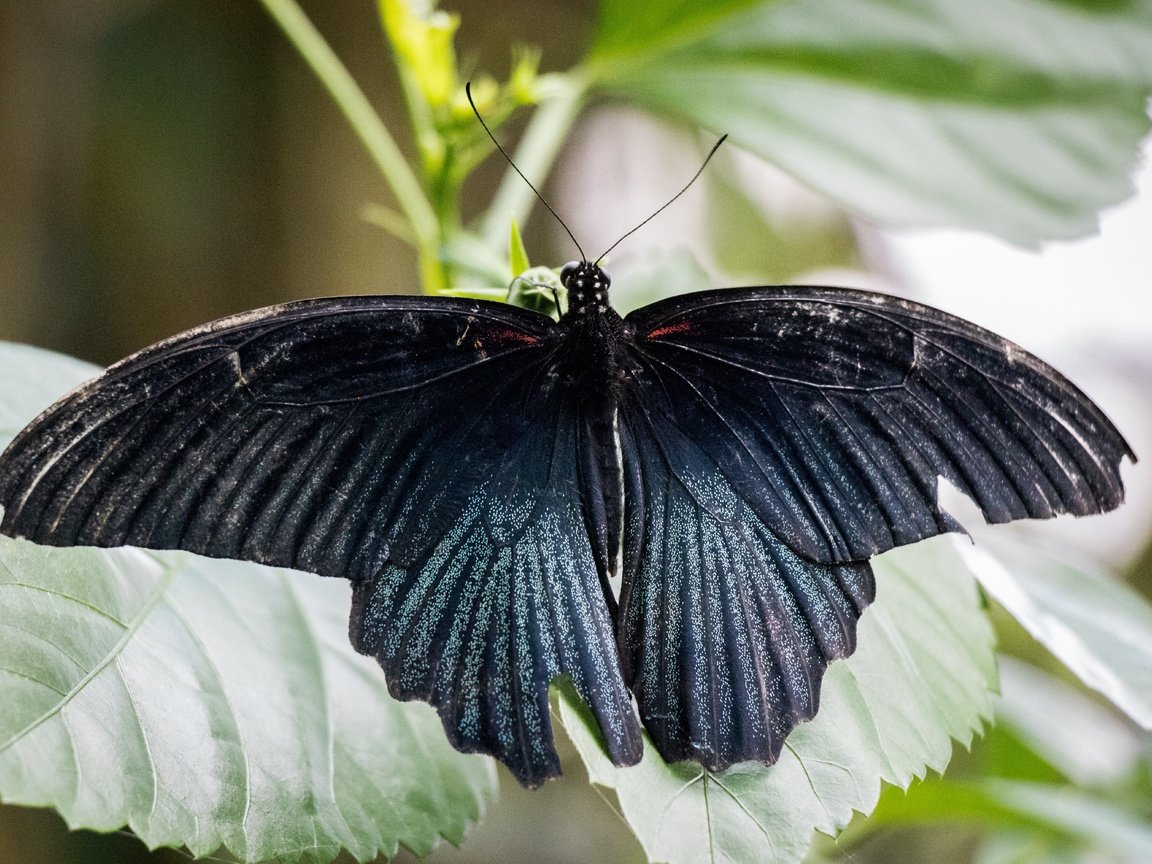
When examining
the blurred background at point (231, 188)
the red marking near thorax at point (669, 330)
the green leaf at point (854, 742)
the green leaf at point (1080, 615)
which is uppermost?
the blurred background at point (231, 188)

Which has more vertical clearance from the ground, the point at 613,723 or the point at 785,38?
the point at 785,38

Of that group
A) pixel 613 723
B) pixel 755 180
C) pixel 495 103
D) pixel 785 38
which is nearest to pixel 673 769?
pixel 613 723

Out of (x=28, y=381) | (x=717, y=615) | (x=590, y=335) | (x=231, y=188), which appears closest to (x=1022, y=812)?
(x=717, y=615)

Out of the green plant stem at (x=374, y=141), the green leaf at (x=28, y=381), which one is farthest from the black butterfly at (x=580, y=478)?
the green plant stem at (x=374, y=141)

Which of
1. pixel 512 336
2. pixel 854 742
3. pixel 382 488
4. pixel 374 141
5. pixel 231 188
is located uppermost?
pixel 231 188

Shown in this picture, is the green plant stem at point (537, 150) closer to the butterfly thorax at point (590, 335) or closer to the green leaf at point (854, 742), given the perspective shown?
the butterfly thorax at point (590, 335)

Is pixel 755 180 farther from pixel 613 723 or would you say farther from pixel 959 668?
pixel 613 723

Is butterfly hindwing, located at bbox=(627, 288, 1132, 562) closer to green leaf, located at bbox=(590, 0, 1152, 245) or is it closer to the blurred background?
green leaf, located at bbox=(590, 0, 1152, 245)

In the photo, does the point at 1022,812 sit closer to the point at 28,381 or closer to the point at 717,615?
the point at 717,615
